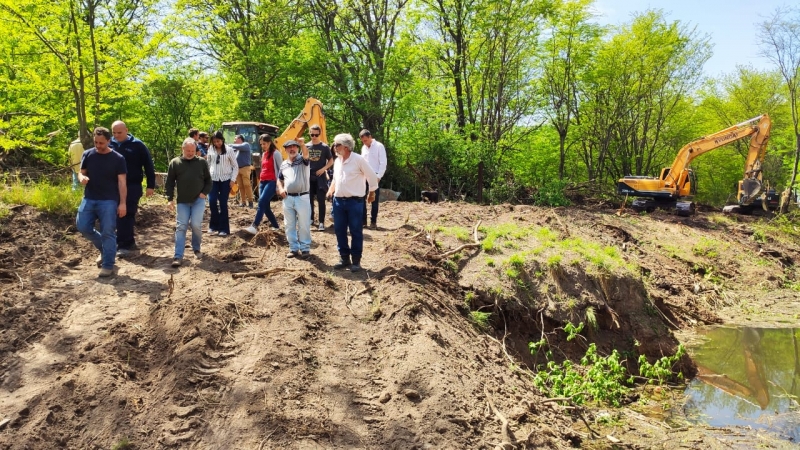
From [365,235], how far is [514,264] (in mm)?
2907

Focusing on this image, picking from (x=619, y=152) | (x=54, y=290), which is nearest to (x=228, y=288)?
(x=54, y=290)

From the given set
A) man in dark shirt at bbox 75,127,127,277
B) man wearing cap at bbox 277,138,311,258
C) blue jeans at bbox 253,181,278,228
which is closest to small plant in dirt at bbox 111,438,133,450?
man in dark shirt at bbox 75,127,127,277

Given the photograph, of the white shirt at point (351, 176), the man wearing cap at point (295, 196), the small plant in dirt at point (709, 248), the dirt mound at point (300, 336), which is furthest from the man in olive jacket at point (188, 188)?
the small plant in dirt at point (709, 248)

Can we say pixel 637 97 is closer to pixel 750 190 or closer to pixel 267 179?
pixel 750 190

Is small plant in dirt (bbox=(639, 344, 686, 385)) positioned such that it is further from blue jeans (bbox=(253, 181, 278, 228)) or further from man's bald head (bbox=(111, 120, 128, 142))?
man's bald head (bbox=(111, 120, 128, 142))

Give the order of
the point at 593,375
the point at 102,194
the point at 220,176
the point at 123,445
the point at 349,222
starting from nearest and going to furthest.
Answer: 1. the point at 123,445
2. the point at 102,194
3. the point at 593,375
4. the point at 349,222
5. the point at 220,176

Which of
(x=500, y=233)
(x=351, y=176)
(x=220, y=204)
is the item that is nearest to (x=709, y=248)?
(x=500, y=233)

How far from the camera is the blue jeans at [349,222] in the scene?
7.27 m

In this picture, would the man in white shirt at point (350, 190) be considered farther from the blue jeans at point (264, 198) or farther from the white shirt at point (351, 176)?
the blue jeans at point (264, 198)

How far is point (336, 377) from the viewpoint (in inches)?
202

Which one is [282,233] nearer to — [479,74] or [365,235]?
[365,235]

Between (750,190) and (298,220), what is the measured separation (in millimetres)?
19951

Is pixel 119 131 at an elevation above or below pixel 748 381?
above

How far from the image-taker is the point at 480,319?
7.50 metres
